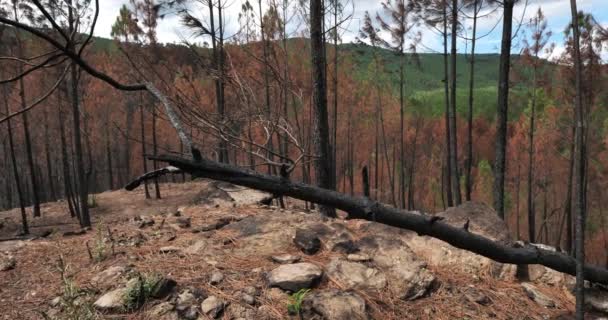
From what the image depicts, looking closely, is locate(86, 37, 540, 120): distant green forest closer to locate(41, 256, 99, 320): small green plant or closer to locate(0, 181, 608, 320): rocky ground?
locate(0, 181, 608, 320): rocky ground

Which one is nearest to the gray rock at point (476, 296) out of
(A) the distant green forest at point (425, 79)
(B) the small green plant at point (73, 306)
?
(B) the small green plant at point (73, 306)

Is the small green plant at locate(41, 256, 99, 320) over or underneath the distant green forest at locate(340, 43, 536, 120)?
underneath

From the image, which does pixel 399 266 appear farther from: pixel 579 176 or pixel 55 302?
pixel 55 302

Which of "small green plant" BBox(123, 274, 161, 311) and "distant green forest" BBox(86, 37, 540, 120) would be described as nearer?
"small green plant" BBox(123, 274, 161, 311)

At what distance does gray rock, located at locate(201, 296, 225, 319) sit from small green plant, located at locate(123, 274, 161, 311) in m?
0.41

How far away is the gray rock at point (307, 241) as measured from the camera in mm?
3592

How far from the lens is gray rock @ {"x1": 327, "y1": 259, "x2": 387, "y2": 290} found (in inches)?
123

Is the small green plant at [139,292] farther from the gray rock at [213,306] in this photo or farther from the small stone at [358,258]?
the small stone at [358,258]

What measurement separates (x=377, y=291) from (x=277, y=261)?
0.89m

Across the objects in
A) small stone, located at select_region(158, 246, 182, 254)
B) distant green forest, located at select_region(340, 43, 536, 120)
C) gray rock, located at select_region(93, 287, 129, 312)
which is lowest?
gray rock, located at select_region(93, 287, 129, 312)

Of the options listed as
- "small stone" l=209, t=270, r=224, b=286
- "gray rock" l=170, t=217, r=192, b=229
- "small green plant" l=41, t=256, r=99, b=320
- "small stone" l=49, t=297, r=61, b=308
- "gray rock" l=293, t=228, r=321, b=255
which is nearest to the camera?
"small green plant" l=41, t=256, r=99, b=320

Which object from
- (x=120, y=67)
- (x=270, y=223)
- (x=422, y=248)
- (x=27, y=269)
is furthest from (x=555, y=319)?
(x=120, y=67)

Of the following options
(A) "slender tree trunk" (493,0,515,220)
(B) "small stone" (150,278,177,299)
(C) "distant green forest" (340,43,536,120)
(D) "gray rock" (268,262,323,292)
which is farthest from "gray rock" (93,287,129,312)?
(C) "distant green forest" (340,43,536,120)

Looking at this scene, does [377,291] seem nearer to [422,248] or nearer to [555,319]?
[422,248]
